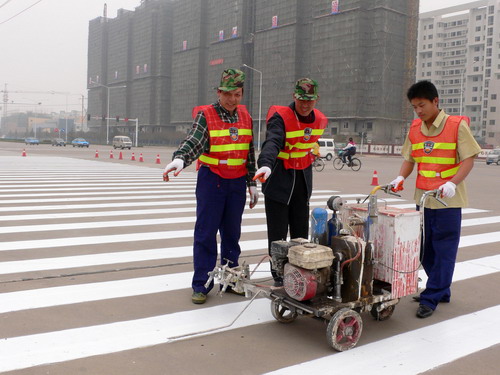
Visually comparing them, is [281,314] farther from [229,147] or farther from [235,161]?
[229,147]

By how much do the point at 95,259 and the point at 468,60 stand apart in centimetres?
11330

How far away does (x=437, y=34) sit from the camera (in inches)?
4348

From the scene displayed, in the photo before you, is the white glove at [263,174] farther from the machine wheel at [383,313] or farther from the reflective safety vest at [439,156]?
the reflective safety vest at [439,156]

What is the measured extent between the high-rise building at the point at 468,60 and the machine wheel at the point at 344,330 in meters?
96.8

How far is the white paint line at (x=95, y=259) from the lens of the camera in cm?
505

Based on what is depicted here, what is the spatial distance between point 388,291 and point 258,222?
4.58 meters

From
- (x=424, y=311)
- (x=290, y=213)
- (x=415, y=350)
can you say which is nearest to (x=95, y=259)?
(x=290, y=213)

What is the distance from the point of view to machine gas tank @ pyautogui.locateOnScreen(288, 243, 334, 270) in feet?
10.6

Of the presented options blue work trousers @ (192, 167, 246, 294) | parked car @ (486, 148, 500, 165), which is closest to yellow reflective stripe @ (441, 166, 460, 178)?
blue work trousers @ (192, 167, 246, 294)

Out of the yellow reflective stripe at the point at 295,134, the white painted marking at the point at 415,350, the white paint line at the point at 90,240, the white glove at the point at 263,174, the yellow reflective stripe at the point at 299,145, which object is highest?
the yellow reflective stripe at the point at 295,134

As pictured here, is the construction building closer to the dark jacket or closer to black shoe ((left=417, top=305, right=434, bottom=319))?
the dark jacket

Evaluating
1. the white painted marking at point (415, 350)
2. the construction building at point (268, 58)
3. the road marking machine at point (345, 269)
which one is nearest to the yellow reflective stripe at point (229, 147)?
the road marking machine at point (345, 269)

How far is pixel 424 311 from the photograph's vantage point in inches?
158

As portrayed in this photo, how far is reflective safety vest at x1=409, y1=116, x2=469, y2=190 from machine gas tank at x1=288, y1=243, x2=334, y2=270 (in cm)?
135
